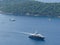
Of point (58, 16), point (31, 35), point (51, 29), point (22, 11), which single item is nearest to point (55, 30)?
point (51, 29)

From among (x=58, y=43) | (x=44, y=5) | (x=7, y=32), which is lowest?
(x=58, y=43)

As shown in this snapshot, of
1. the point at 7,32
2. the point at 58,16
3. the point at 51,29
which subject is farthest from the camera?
the point at 58,16

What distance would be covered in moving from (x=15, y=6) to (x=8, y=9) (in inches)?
38.1

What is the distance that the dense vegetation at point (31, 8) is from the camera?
29.2m

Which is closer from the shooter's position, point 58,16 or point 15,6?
point 58,16

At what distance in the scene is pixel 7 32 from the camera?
58.5 ft

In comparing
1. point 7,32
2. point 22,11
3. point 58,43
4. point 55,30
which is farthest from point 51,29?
point 22,11

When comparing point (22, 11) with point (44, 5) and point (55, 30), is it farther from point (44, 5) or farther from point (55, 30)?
point (55, 30)

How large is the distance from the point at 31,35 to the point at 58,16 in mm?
11640

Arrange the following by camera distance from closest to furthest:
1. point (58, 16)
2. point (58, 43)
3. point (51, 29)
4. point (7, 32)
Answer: point (58, 43) < point (7, 32) < point (51, 29) < point (58, 16)

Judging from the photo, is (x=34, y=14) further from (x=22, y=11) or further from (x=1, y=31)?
(x=1, y=31)

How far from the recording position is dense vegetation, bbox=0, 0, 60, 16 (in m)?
29.2

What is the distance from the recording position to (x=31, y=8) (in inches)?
1216

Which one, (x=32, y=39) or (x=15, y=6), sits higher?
(x=15, y=6)
